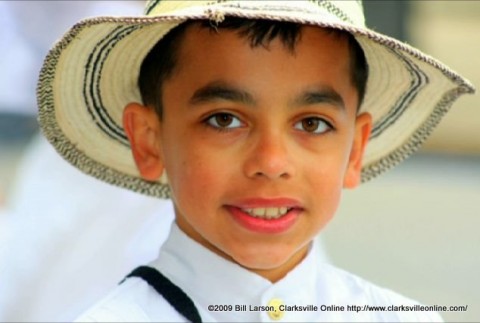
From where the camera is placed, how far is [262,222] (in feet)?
4.45

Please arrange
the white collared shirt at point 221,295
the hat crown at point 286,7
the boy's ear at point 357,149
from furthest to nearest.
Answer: the boy's ear at point 357,149, the white collared shirt at point 221,295, the hat crown at point 286,7

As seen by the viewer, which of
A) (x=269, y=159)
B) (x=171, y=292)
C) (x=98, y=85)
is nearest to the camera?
(x=269, y=159)

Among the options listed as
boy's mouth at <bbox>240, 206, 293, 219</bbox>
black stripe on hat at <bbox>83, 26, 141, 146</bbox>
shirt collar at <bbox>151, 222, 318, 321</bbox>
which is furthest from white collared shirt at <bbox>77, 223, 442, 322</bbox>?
black stripe on hat at <bbox>83, 26, 141, 146</bbox>

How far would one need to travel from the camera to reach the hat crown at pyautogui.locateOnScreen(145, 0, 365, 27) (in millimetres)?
1299

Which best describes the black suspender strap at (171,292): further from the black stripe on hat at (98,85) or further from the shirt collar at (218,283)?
the black stripe on hat at (98,85)

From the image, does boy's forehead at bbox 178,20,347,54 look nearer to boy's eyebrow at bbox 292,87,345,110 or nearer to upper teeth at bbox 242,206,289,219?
boy's eyebrow at bbox 292,87,345,110

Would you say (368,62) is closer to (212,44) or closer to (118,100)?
(212,44)

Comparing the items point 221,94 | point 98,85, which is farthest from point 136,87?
point 221,94

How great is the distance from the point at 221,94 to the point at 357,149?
29 cm

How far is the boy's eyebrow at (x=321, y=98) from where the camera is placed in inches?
53.4

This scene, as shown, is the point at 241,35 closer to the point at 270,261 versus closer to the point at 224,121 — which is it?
the point at 224,121

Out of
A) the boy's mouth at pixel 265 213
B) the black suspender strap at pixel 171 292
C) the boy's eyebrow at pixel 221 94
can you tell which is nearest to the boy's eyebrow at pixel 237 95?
the boy's eyebrow at pixel 221 94

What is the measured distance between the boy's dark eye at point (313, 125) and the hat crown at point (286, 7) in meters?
0.13

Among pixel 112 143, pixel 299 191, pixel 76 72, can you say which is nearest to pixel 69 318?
pixel 112 143
